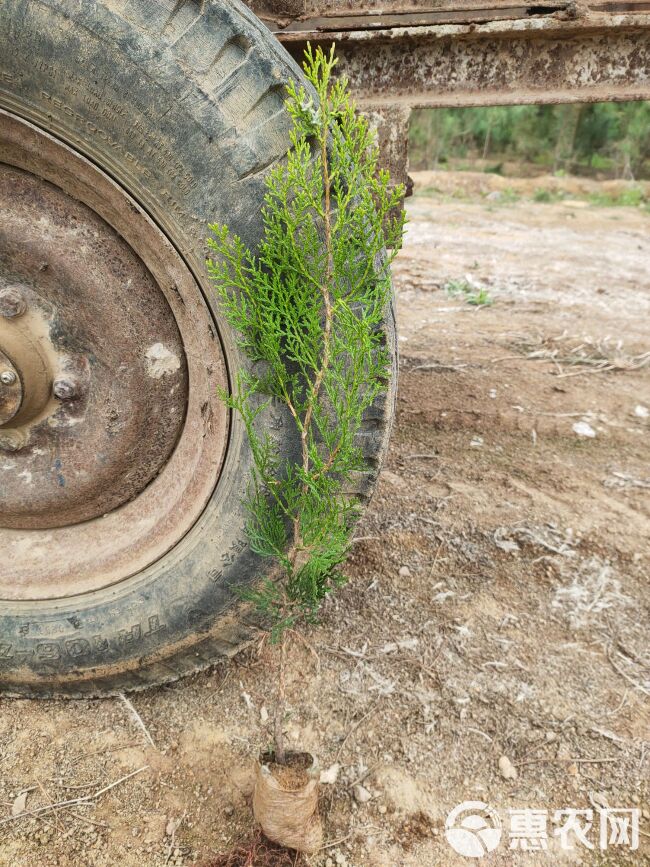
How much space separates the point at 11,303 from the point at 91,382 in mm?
259

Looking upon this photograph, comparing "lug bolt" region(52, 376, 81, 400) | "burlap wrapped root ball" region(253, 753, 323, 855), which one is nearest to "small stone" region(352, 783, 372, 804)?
"burlap wrapped root ball" region(253, 753, 323, 855)

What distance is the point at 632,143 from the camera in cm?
1661

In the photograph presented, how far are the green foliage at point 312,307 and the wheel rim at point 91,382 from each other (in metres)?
0.19

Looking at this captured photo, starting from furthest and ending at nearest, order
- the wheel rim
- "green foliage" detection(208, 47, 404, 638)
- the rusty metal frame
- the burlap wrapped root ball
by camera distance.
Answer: the rusty metal frame → the wheel rim → the burlap wrapped root ball → "green foliage" detection(208, 47, 404, 638)

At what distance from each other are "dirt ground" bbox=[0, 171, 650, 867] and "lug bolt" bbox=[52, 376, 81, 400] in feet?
2.85

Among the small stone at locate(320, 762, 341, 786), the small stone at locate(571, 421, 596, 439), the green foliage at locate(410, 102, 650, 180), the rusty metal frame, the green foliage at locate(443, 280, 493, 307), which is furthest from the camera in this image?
the green foliage at locate(410, 102, 650, 180)

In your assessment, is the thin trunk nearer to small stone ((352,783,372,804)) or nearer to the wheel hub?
small stone ((352,783,372,804))

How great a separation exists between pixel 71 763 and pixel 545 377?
131 inches

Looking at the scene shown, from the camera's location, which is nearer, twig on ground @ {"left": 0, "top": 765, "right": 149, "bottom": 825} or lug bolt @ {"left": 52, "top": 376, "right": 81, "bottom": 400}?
twig on ground @ {"left": 0, "top": 765, "right": 149, "bottom": 825}

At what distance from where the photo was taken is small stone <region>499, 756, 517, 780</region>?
62.2 inches

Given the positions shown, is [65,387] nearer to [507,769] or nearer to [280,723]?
[280,723]

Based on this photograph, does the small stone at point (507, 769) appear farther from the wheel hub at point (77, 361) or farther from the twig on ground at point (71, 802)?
the wheel hub at point (77, 361)

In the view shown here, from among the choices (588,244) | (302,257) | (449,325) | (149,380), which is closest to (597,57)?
(302,257)

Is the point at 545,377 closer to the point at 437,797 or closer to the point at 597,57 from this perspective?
the point at 597,57
